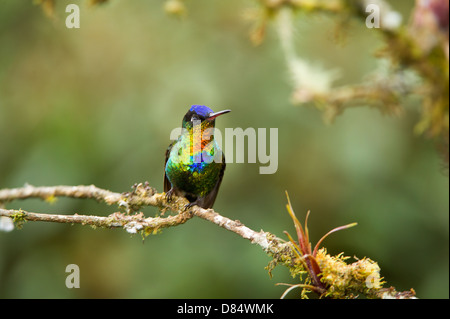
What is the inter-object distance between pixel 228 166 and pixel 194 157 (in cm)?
93

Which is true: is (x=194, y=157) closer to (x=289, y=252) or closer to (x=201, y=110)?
Answer: (x=201, y=110)

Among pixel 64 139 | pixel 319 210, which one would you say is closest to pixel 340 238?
pixel 319 210

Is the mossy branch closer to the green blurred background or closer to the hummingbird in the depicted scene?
the hummingbird

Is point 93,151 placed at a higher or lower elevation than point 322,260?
higher

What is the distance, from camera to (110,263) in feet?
12.0

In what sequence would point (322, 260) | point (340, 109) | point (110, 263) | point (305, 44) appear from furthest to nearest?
1. point (305, 44)
2. point (110, 263)
3. point (340, 109)
4. point (322, 260)

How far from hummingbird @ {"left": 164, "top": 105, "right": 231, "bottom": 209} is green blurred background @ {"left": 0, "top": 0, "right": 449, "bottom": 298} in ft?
2.55

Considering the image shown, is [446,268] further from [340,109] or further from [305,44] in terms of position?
[305,44]

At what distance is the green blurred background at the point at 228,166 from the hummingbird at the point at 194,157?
2.55 feet

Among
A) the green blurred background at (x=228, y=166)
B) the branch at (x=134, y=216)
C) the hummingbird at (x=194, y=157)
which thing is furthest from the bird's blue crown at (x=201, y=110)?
the green blurred background at (x=228, y=166)

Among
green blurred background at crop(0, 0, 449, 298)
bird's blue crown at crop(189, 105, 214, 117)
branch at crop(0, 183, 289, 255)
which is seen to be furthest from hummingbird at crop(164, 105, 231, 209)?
green blurred background at crop(0, 0, 449, 298)

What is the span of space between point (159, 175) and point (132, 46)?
131 centimetres

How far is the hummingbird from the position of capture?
248 centimetres

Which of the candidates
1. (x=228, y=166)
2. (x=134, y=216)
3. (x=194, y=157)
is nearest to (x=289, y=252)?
(x=134, y=216)
